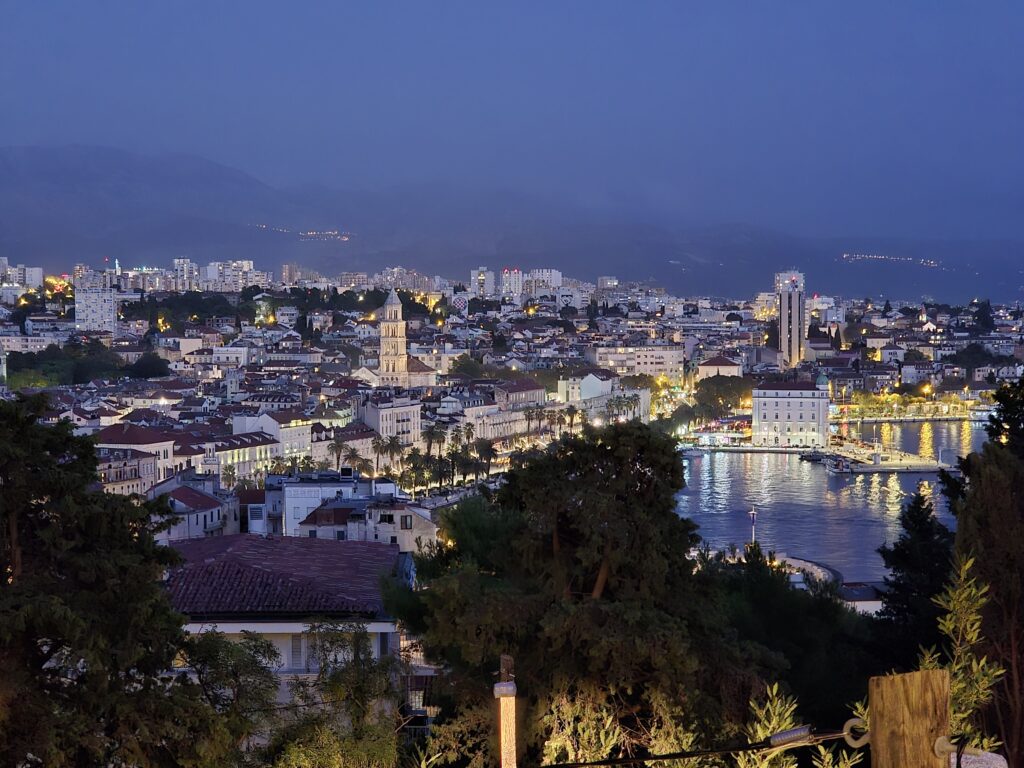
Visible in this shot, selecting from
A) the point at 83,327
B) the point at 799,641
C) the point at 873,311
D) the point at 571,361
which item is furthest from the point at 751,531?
the point at 873,311

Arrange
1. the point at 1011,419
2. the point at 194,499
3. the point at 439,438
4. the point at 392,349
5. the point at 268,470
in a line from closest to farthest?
the point at 1011,419, the point at 194,499, the point at 268,470, the point at 439,438, the point at 392,349

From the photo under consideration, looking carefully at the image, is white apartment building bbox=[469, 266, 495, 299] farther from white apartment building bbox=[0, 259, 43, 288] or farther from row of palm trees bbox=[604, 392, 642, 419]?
row of palm trees bbox=[604, 392, 642, 419]

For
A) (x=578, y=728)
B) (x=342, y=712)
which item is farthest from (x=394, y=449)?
(x=578, y=728)

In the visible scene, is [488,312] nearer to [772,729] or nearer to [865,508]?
[865,508]

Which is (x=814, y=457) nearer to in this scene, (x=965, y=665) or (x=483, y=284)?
(x=965, y=665)

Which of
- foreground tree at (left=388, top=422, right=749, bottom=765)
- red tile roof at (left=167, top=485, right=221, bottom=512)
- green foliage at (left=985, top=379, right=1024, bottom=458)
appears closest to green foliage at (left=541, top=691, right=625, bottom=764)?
foreground tree at (left=388, top=422, right=749, bottom=765)

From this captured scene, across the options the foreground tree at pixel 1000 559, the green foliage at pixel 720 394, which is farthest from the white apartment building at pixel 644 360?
the foreground tree at pixel 1000 559
